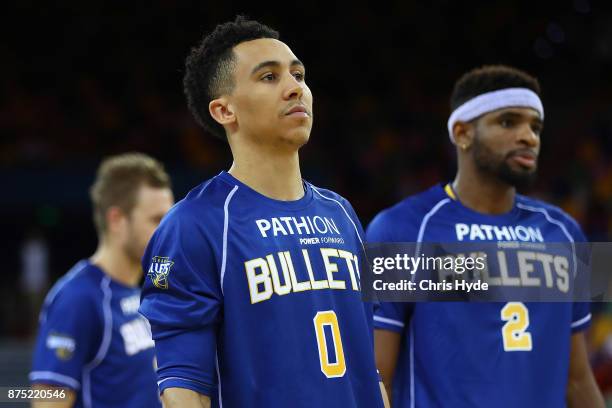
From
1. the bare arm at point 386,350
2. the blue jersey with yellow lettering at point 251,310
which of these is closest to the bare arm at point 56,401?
the bare arm at point 386,350

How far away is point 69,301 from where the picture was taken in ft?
15.9

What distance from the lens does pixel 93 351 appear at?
479 cm

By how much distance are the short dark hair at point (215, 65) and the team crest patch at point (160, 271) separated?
648mm

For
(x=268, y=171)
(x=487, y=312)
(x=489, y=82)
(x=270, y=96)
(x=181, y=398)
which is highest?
(x=489, y=82)

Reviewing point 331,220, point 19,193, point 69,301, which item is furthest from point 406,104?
point 331,220

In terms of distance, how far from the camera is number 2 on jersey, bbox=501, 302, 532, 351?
417 centimetres

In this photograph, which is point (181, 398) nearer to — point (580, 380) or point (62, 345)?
point (62, 345)

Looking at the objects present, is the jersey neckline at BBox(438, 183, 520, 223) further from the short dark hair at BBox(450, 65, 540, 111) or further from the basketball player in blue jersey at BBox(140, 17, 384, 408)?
the basketball player in blue jersey at BBox(140, 17, 384, 408)

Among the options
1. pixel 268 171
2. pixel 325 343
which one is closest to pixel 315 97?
pixel 268 171

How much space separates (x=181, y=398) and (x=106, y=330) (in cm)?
211

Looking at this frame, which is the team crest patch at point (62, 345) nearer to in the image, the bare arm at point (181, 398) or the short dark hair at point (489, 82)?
the bare arm at point (181, 398)

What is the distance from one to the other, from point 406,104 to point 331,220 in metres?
13.7

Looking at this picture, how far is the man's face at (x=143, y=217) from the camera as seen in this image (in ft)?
17.3

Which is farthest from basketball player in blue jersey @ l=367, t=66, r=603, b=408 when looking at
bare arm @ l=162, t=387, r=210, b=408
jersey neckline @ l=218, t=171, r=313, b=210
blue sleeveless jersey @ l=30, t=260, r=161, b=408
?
bare arm @ l=162, t=387, r=210, b=408
